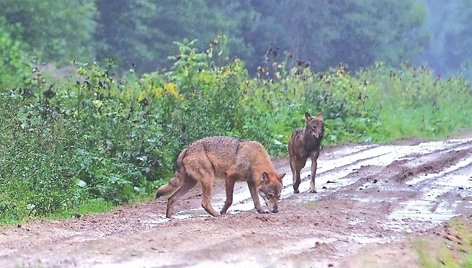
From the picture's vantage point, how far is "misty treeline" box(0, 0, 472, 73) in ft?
142

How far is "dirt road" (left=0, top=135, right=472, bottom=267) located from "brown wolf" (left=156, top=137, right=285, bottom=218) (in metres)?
0.28

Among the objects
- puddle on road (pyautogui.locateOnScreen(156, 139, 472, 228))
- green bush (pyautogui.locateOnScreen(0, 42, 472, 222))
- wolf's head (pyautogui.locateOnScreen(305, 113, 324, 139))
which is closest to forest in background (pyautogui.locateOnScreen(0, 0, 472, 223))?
green bush (pyautogui.locateOnScreen(0, 42, 472, 222))

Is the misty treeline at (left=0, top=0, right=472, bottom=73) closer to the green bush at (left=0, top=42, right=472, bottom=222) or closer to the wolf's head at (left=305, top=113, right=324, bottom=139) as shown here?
the green bush at (left=0, top=42, right=472, bottom=222)

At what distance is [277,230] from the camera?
35.6ft

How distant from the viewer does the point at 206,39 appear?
54.3 m

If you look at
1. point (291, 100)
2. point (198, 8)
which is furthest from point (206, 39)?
point (291, 100)

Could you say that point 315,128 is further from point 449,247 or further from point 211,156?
point 449,247

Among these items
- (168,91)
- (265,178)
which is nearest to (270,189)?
(265,178)

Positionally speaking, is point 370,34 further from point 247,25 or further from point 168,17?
point 168,17

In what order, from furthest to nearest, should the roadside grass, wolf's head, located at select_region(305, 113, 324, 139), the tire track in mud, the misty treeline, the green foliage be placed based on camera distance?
1. the misty treeline
2. the green foliage
3. wolf's head, located at select_region(305, 113, 324, 139)
4. the tire track in mud
5. the roadside grass

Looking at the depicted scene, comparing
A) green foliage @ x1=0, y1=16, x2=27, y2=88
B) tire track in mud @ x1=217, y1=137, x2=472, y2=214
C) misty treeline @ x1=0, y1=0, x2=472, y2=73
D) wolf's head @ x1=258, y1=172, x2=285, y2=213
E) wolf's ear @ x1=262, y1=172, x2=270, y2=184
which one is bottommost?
misty treeline @ x1=0, y1=0, x2=472, y2=73

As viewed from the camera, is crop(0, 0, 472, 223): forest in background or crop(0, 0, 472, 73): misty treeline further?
crop(0, 0, 472, 73): misty treeline

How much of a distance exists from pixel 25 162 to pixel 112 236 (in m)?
4.50

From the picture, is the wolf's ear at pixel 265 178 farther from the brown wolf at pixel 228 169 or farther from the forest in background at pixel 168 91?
the forest in background at pixel 168 91
